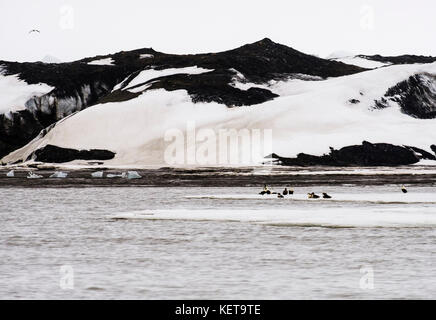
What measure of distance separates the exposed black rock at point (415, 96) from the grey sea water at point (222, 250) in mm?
136015

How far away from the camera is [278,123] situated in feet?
575

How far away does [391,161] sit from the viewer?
494 ft

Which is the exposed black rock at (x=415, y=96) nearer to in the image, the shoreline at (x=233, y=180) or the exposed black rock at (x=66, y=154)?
the exposed black rock at (x=66, y=154)

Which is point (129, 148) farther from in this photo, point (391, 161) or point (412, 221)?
point (412, 221)

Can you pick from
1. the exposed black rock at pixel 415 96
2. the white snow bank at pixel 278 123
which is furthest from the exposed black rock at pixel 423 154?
the exposed black rock at pixel 415 96

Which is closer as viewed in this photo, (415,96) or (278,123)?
(278,123)

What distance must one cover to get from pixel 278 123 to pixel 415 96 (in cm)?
3576

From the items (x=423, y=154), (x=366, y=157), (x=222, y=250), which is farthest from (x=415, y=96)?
(x=222, y=250)

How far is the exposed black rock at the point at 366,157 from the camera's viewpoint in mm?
148125

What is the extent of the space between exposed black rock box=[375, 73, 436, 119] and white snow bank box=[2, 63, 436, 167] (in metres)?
1.55

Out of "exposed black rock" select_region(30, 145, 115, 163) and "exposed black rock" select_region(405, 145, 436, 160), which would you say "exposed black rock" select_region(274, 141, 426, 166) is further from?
"exposed black rock" select_region(30, 145, 115, 163)

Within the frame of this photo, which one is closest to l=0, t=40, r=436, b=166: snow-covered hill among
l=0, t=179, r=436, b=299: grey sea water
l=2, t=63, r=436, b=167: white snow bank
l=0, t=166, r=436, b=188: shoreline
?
l=2, t=63, r=436, b=167: white snow bank

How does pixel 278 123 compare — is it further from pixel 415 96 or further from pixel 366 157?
pixel 415 96
